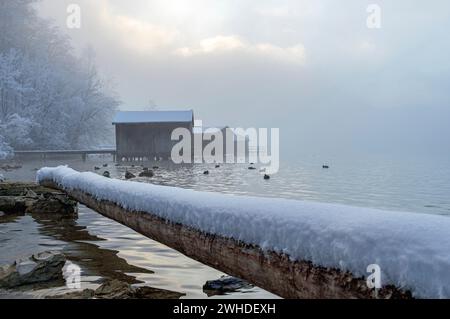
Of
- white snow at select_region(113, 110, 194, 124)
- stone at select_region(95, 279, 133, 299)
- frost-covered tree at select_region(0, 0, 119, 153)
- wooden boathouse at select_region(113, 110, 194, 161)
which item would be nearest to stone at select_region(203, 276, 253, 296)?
stone at select_region(95, 279, 133, 299)

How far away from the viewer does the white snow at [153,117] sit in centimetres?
4638

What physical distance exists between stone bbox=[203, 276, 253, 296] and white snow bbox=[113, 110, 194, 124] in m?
41.3

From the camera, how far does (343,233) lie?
277 cm

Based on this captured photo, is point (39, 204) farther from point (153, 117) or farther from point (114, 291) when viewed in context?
point (153, 117)

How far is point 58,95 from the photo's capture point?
48469 mm

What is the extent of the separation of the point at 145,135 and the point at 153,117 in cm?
221

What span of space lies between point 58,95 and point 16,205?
40949 mm

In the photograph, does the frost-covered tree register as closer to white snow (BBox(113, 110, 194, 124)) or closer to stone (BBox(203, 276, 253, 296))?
white snow (BBox(113, 110, 194, 124))

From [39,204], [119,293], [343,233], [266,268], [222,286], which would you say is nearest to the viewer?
[343,233]

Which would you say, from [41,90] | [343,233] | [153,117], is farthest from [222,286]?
[41,90]

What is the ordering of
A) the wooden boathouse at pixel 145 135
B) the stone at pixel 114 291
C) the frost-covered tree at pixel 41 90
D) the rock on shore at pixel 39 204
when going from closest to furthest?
the stone at pixel 114 291 → the rock on shore at pixel 39 204 → the frost-covered tree at pixel 41 90 → the wooden boathouse at pixel 145 135

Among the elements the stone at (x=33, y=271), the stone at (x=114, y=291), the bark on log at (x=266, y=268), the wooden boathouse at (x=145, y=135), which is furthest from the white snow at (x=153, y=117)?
the stone at (x=114, y=291)

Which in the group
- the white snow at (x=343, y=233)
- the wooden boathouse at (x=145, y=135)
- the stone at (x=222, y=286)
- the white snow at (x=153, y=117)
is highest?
the white snow at (x=153, y=117)

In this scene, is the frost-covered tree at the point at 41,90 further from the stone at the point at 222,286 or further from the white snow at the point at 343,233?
the white snow at the point at 343,233
